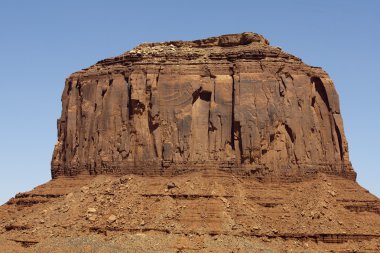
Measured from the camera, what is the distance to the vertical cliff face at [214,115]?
67812 mm

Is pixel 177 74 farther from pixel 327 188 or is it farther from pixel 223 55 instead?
pixel 327 188

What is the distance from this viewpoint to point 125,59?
238 ft

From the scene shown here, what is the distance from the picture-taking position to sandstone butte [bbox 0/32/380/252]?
61.2 meters

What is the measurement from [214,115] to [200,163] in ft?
13.0

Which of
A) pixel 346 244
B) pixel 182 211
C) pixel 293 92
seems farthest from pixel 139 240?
pixel 293 92

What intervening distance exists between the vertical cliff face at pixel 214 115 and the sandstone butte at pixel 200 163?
10cm

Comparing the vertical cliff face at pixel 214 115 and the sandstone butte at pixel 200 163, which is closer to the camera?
the sandstone butte at pixel 200 163

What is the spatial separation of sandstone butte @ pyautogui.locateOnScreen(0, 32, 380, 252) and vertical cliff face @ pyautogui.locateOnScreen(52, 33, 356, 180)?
0.10 meters

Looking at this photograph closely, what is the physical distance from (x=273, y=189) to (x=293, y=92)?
812cm

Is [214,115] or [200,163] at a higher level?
Result: [214,115]

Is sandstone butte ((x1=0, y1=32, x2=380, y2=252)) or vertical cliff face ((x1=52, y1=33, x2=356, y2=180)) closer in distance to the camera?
sandstone butte ((x1=0, y1=32, x2=380, y2=252))

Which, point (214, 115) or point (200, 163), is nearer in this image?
point (200, 163)

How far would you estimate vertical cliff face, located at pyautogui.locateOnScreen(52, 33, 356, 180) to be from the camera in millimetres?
67812

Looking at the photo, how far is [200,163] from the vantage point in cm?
6738
